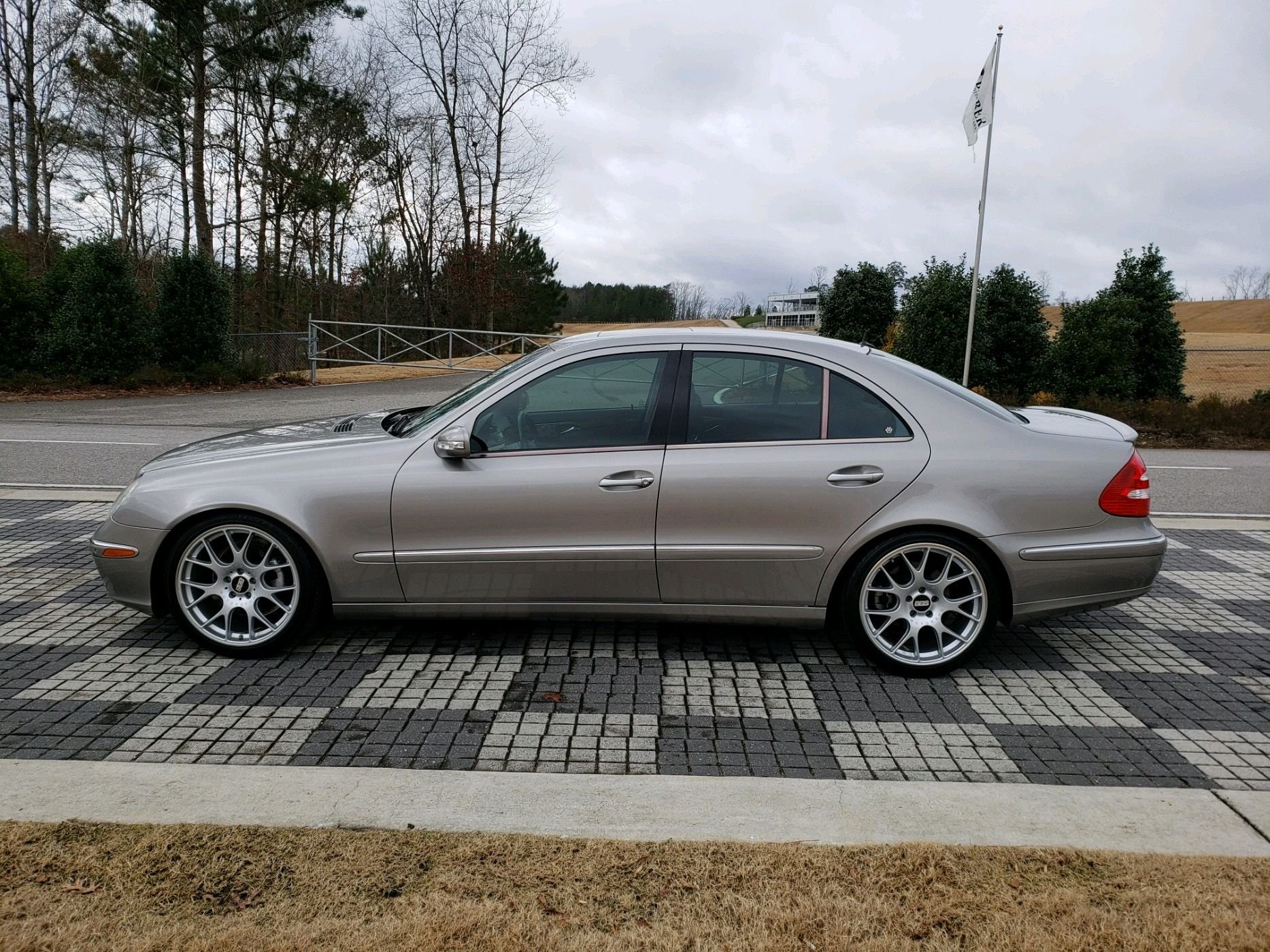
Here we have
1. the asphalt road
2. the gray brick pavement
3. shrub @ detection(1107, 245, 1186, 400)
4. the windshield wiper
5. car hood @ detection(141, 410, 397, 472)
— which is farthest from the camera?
shrub @ detection(1107, 245, 1186, 400)

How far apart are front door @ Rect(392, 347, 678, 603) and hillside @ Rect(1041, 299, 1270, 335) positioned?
68234mm

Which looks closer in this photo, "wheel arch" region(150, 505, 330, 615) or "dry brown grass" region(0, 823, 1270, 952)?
"dry brown grass" region(0, 823, 1270, 952)

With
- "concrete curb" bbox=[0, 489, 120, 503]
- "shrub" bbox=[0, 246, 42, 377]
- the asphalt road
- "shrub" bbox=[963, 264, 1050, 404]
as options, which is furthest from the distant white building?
"concrete curb" bbox=[0, 489, 120, 503]

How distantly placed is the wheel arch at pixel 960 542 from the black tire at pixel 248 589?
8.08 ft

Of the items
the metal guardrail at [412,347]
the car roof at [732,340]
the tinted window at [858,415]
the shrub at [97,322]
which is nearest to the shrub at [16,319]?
the shrub at [97,322]

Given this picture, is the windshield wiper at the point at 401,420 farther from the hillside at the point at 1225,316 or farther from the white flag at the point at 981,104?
the hillside at the point at 1225,316

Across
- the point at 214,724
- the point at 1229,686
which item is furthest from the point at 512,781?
the point at 1229,686

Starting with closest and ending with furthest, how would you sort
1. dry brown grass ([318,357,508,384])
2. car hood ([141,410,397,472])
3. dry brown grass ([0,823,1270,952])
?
dry brown grass ([0,823,1270,952]) < car hood ([141,410,397,472]) < dry brown grass ([318,357,508,384])

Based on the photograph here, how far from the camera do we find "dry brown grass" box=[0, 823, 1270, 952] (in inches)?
96.0

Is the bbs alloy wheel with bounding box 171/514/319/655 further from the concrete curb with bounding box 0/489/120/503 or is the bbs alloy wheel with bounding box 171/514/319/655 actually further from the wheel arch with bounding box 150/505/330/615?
the concrete curb with bounding box 0/489/120/503

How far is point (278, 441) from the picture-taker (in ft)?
16.2

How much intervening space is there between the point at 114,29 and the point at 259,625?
28541 millimetres

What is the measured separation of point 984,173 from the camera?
17156mm

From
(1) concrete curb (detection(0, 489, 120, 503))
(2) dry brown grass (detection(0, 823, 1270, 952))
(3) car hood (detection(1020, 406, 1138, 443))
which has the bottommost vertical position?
(2) dry brown grass (detection(0, 823, 1270, 952))
